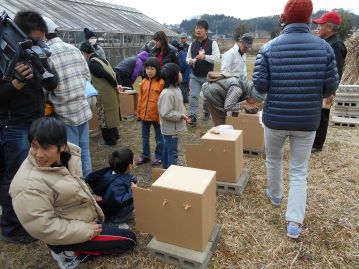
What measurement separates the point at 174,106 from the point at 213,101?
2.75ft

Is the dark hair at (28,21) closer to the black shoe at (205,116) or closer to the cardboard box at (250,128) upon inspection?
the cardboard box at (250,128)

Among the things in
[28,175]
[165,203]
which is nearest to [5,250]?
[28,175]

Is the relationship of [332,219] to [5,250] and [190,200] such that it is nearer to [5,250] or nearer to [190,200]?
[190,200]

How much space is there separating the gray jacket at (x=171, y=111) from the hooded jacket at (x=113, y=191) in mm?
938

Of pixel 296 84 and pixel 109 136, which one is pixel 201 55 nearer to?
pixel 109 136

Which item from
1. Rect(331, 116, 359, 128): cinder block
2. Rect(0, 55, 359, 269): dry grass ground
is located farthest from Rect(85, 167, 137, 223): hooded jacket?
Rect(331, 116, 359, 128): cinder block

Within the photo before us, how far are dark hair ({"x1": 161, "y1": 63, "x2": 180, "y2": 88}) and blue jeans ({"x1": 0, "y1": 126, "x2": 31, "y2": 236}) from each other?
154 cm

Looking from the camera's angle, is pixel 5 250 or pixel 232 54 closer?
pixel 5 250

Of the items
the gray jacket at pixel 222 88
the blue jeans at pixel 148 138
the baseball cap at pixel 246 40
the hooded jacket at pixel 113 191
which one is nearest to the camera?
the hooded jacket at pixel 113 191

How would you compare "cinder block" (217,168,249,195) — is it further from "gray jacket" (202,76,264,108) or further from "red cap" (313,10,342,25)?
"red cap" (313,10,342,25)

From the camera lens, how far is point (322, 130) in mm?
4188

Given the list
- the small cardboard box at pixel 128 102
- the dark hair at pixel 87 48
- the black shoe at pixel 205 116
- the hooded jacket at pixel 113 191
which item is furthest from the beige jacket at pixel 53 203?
the black shoe at pixel 205 116

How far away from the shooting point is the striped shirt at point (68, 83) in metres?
2.77

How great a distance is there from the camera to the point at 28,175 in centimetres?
189
